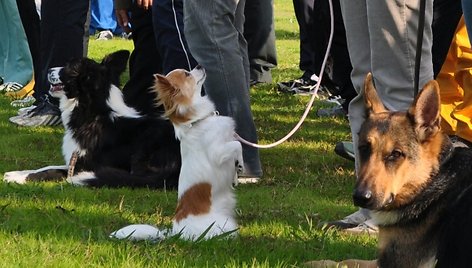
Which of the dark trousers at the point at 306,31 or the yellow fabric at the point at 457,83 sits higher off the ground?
the yellow fabric at the point at 457,83

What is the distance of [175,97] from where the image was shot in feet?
16.5

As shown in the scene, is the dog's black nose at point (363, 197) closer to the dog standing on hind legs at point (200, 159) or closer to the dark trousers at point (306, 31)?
the dog standing on hind legs at point (200, 159)

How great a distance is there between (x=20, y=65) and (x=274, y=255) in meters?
7.18

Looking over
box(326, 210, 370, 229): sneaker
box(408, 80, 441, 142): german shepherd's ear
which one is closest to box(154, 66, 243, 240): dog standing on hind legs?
box(326, 210, 370, 229): sneaker

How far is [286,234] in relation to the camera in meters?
4.58

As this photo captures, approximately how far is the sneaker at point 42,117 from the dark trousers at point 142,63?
656 mm

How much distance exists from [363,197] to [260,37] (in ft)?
23.6

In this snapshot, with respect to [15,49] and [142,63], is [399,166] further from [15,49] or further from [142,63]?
[15,49]

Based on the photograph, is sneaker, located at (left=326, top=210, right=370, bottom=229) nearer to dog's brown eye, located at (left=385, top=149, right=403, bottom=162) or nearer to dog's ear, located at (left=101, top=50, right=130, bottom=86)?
dog's brown eye, located at (left=385, top=149, right=403, bottom=162)

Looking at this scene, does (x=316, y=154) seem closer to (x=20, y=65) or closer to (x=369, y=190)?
(x=369, y=190)

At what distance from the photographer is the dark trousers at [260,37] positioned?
10523 mm

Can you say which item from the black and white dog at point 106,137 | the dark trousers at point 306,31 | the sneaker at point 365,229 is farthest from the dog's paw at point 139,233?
the dark trousers at point 306,31

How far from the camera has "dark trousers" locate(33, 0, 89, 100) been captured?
7.69 metres

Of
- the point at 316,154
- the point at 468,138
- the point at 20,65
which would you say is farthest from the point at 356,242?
the point at 20,65
